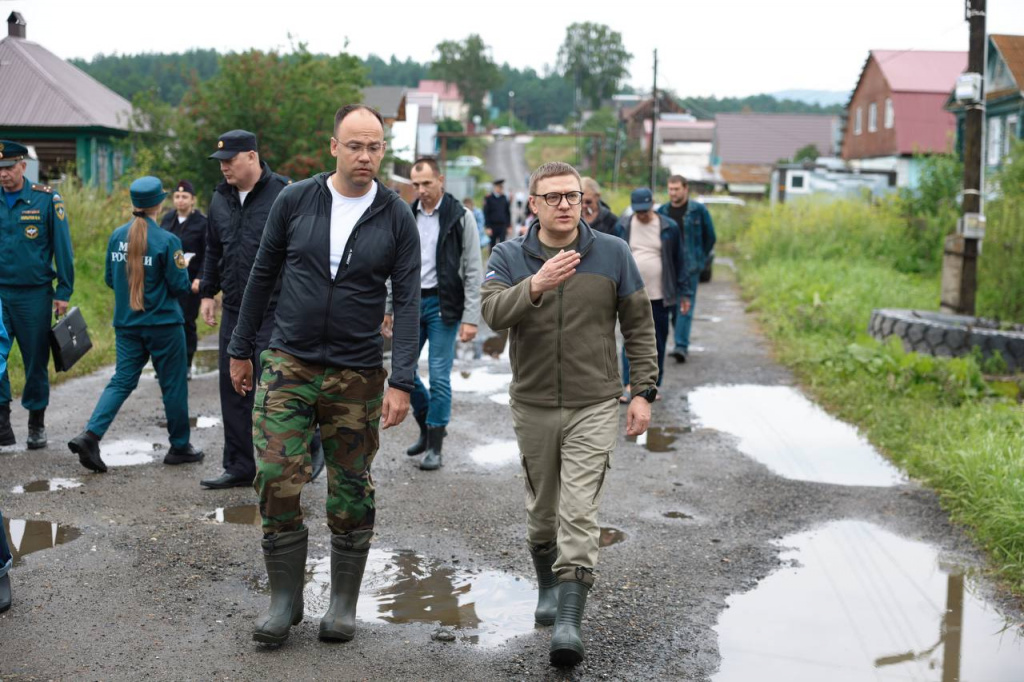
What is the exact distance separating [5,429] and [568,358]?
487cm

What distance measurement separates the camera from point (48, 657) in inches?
167

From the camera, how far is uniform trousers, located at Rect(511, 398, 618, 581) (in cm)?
445

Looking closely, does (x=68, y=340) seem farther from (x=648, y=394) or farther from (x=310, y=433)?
(x=648, y=394)

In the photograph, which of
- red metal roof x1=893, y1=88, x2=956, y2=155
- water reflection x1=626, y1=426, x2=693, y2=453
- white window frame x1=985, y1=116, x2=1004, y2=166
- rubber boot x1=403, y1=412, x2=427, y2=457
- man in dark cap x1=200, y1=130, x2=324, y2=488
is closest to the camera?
man in dark cap x1=200, y1=130, x2=324, y2=488

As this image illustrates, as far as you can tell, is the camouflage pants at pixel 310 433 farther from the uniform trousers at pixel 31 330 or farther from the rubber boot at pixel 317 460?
the uniform trousers at pixel 31 330

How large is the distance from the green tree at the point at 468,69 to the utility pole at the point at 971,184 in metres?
128

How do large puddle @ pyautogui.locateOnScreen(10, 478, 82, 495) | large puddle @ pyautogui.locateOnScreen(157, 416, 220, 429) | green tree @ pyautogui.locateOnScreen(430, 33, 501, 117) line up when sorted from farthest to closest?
1. green tree @ pyautogui.locateOnScreen(430, 33, 501, 117)
2. large puddle @ pyautogui.locateOnScreen(157, 416, 220, 429)
3. large puddle @ pyautogui.locateOnScreen(10, 478, 82, 495)

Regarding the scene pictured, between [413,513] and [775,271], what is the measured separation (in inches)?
608

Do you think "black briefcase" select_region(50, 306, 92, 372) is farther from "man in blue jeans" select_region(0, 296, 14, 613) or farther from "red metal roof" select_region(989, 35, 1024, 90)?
"red metal roof" select_region(989, 35, 1024, 90)

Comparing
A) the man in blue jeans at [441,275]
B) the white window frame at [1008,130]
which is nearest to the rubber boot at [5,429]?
the man in blue jeans at [441,275]

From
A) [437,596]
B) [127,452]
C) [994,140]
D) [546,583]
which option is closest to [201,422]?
→ [127,452]

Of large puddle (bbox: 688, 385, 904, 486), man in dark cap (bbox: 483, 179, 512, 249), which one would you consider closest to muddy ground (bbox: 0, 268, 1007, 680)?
large puddle (bbox: 688, 385, 904, 486)

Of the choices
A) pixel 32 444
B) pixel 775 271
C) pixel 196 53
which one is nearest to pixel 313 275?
pixel 32 444

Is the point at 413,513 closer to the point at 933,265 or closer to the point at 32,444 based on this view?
the point at 32,444
